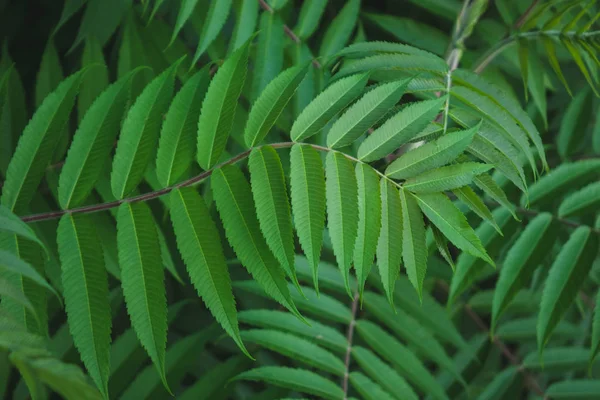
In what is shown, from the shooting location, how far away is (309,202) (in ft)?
2.26

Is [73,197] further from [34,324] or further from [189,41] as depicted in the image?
[189,41]

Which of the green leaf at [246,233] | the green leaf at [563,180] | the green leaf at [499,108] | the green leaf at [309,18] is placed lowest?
the green leaf at [246,233]

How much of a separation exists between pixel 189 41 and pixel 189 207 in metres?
0.68

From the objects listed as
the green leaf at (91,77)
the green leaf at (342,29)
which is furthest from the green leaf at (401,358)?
the green leaf at (91,77)

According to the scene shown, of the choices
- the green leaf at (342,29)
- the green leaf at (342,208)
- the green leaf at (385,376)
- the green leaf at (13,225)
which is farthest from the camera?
the green leaf at (342,29)

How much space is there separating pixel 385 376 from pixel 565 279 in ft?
1.10

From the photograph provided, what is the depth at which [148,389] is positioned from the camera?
1059 mm

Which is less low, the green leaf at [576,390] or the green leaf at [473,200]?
the green leaf at [473,200]

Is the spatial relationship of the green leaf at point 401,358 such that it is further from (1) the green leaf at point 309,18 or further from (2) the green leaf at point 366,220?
(1) the green leaf at point 309,18

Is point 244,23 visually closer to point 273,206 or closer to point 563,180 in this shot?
point 273,206

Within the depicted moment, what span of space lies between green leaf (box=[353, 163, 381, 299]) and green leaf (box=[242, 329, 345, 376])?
35cm

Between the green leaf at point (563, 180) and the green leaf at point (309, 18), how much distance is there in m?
0.49

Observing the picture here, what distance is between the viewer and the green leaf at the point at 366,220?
681 millimetres

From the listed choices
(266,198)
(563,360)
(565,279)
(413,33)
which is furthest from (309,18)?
(563,360)
